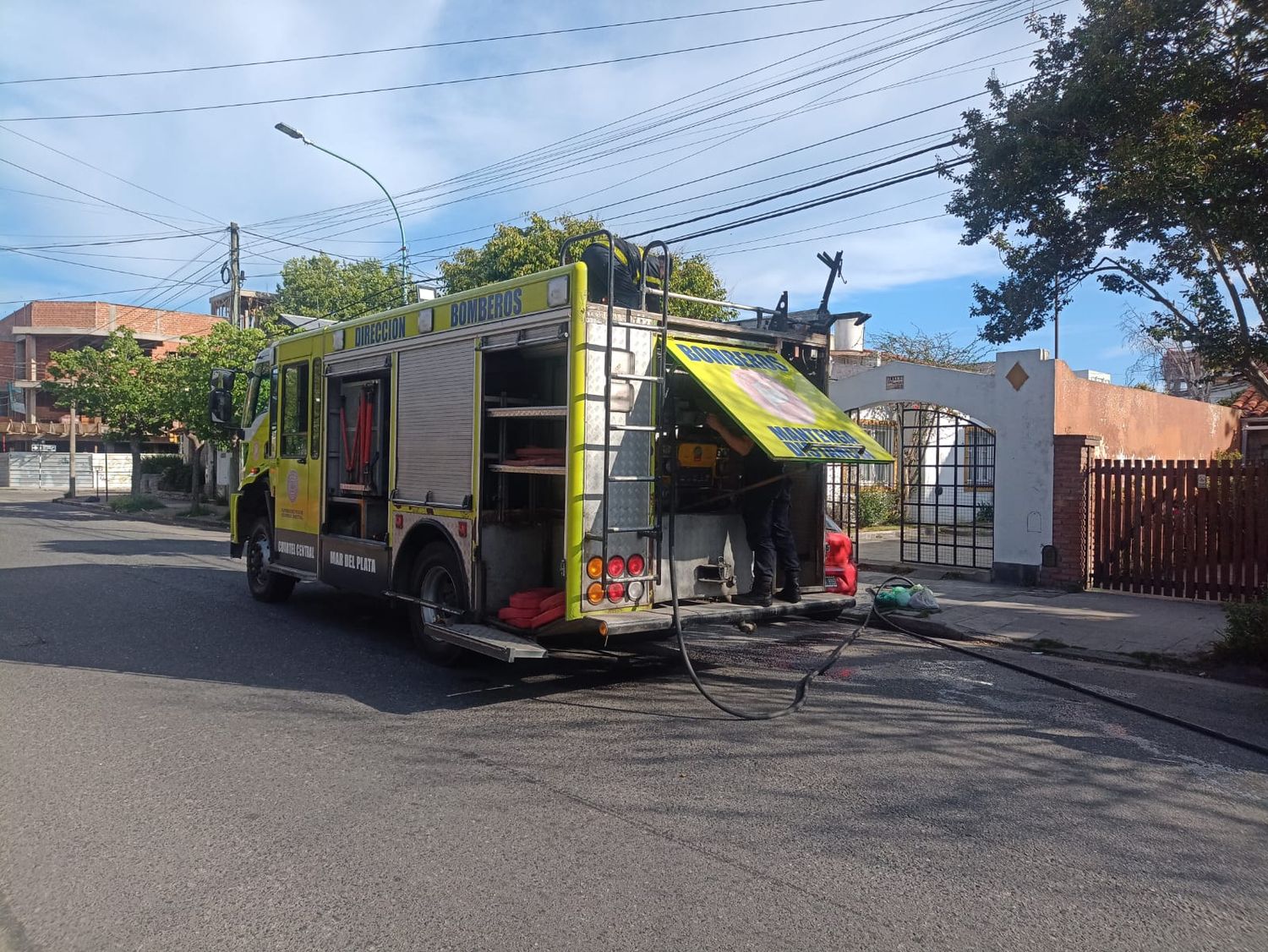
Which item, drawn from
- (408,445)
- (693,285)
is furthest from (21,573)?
(693,285)

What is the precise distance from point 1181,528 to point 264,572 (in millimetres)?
11218

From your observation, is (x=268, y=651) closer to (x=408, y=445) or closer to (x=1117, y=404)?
(x=408, y=445)

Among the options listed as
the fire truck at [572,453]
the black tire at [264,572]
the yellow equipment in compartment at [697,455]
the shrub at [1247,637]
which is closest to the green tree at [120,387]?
the black tire at [264,572]

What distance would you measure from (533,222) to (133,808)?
14.6 metres

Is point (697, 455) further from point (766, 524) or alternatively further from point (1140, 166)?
point (1140, 166)

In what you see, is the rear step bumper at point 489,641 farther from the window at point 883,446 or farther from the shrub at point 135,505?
the shrub at point 135,505

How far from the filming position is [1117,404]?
14789 millimetres

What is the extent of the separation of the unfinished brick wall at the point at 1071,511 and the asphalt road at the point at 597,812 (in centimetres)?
527

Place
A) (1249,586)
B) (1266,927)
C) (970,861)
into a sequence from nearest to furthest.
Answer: (1266,927), (970,861), (1249,586)

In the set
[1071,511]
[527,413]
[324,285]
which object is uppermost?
[324,285]

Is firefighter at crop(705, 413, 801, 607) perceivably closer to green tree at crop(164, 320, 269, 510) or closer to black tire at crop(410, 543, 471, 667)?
black tire at crop(410, 543, 471, 667)

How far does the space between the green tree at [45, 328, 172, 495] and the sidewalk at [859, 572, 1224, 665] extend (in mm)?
24675

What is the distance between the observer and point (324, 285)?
35094mm

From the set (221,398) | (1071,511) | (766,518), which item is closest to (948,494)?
(1071,511)
